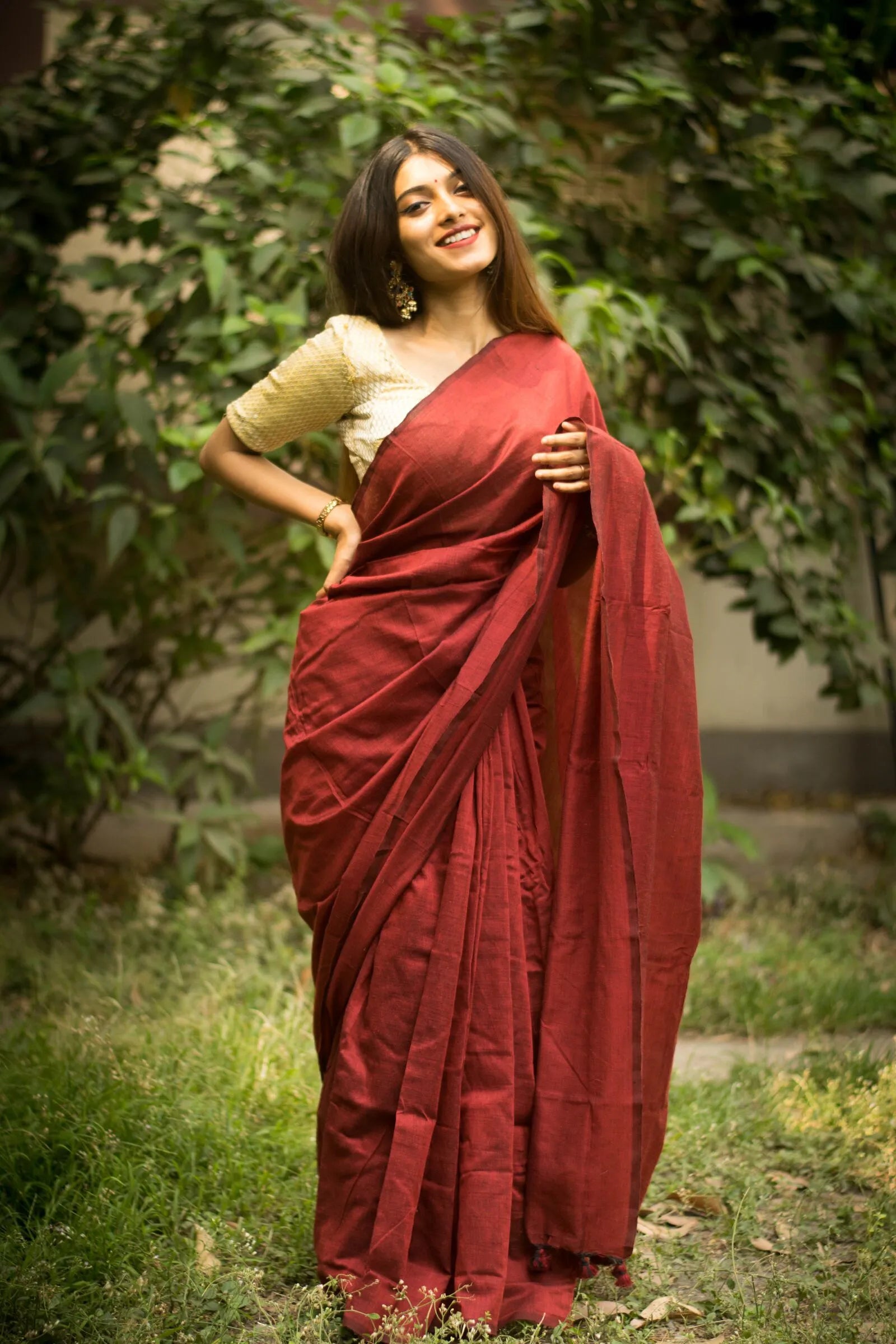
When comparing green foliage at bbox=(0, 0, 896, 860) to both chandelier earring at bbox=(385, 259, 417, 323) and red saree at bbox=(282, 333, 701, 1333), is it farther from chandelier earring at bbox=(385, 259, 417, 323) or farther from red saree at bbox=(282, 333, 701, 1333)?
red saree at bbox=(282, 333, 701, 1333)

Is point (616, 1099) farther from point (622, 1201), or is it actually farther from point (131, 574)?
point (131, 574)

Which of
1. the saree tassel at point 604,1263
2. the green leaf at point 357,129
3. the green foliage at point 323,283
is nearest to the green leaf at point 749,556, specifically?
the green foliage at point 323,283

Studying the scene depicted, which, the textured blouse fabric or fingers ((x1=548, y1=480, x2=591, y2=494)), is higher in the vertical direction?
the textured blouse fabric

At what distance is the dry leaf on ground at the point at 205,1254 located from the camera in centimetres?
210

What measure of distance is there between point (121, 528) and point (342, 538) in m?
1.32

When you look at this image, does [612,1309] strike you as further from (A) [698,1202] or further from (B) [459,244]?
(B) [459,244]

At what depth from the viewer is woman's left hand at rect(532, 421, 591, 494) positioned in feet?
6.76

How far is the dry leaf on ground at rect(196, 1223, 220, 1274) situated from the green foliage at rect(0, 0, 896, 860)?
1.59 meters

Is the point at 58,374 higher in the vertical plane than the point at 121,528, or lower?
higher

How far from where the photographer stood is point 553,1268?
206cm

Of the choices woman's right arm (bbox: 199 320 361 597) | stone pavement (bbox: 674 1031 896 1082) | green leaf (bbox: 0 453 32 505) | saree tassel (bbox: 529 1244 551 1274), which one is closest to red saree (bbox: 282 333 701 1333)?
saree tassel (bbox: 529 1244 551 1274)

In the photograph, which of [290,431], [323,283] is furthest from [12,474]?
[290,431]

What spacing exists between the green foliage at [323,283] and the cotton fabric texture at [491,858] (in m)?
1.27

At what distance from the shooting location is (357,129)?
3113mm
